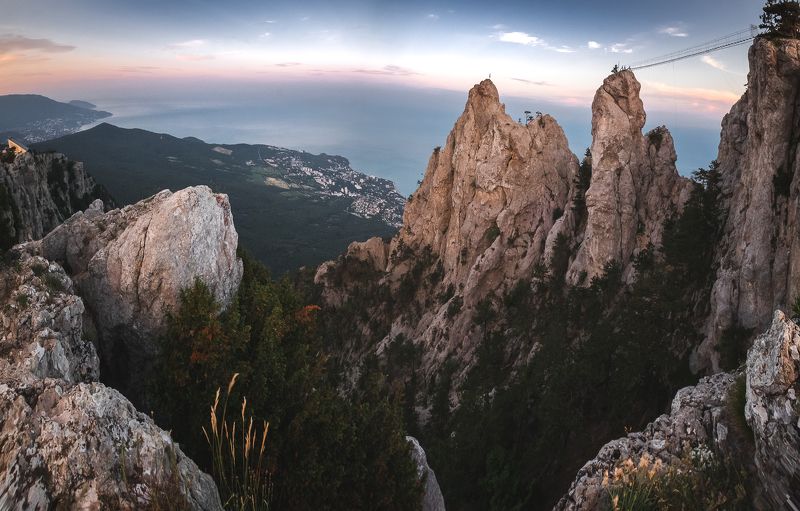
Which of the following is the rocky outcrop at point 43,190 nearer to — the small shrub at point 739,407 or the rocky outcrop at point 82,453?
the rocky outcrop at point 82,453

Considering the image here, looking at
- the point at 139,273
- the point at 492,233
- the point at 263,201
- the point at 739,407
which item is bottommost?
the point at 263,201

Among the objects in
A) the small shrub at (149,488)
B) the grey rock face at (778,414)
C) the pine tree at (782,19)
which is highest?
the pine tree at (782,19)

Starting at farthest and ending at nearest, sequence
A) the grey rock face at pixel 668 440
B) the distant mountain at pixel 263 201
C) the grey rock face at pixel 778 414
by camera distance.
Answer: the distant mountain at pixel 263 201 → the grey rock face at pixel 668 440 → the grey rock face at pixel 778 414

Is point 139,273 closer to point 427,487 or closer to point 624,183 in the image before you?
point 427,487

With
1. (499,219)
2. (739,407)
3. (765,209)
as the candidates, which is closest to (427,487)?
(739,407)

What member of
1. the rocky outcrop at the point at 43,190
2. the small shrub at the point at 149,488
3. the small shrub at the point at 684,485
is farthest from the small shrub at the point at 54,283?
the rocky outcrop at the point at 43,190

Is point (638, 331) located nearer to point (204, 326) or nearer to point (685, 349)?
point (685, 349)
